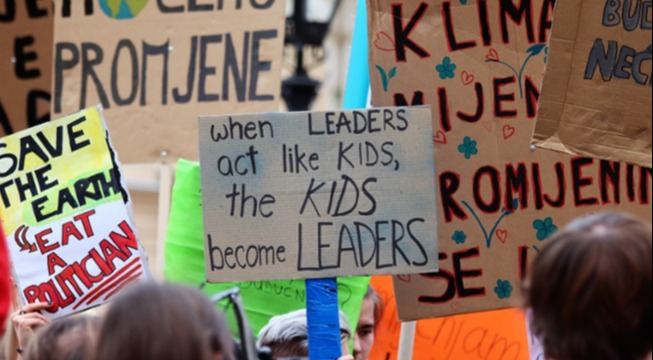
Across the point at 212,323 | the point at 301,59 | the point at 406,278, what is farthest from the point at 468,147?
the point at 301,59

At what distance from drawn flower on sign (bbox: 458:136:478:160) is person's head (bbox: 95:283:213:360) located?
2.14 meters

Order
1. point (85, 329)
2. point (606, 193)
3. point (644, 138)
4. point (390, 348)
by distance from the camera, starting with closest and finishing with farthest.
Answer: point (85, 329), point (644, 138), point (606, 193), point (390, 348)

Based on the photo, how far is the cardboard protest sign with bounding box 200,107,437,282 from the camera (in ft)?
12.0

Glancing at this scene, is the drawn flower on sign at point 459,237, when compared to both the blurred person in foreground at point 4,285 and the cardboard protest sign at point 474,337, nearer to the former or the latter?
the cardboard protest sign at point 474,337

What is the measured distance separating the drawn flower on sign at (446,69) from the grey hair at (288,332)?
2.80ft

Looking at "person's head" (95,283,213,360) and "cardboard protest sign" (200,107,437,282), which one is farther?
"cardboard protest sign" (200,107,437,282)

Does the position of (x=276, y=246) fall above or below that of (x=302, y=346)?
above

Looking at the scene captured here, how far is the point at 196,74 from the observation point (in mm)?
5527

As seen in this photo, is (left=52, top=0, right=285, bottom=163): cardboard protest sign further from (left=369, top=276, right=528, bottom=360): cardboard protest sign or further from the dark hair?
(left=369, top=276, right=528, bottom=360): cardboard protest sign

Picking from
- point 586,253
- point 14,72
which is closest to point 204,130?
point 586,253

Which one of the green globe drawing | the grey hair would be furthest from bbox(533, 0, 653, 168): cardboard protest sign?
the green globe drawing

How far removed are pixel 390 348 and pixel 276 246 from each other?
1240mm

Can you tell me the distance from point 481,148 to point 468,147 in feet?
0.14

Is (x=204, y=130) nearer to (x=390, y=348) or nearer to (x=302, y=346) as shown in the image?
(x=302, y=346)
